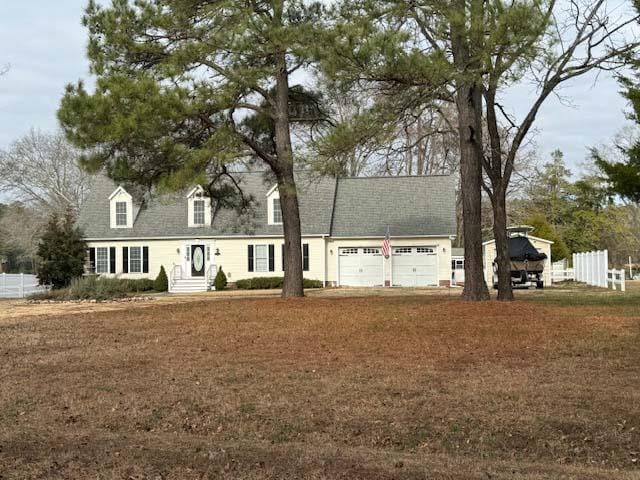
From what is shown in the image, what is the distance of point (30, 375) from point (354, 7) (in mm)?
11191

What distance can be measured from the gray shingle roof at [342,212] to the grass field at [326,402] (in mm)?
22159

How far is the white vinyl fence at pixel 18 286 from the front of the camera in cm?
2942

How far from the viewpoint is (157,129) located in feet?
59.9

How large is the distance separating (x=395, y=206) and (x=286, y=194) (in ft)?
50.7

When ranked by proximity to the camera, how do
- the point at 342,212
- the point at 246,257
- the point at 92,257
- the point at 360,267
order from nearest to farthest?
the point at 360,267 < the point at 246,257 < the point at 342,212 < the point at 92,257

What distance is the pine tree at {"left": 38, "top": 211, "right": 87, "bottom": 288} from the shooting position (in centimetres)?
2873

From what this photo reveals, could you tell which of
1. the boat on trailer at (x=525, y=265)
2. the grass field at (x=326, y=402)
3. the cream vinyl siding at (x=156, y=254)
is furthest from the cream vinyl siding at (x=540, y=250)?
the grass field at (x=326, y=402)

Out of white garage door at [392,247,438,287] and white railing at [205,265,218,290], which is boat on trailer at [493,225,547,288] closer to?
white garage door at [392,247,438,287]

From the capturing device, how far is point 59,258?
1133 inches

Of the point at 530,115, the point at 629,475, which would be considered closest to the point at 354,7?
the point at 530,115

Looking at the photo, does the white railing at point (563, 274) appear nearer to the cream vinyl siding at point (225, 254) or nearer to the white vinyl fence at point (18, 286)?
the cream vinyl siding at point (225, 254)

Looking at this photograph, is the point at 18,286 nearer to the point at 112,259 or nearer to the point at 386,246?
the point at 112,259

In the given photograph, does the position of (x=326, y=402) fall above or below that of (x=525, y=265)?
below

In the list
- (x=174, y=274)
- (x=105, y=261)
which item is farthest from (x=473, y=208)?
(x=105, y=261)
